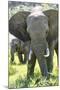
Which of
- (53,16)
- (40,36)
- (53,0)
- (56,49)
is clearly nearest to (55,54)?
(56,49)

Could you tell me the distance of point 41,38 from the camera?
77.4 inches

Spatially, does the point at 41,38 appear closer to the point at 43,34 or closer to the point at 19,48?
the point at 43,34

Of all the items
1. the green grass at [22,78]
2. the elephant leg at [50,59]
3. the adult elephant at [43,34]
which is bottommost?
the green grass at [22,78]

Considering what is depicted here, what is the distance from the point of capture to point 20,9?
76.2 inches

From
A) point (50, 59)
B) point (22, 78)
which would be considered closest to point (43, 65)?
point (50, 59)

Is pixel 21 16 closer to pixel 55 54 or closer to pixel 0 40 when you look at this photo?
pixel 0 40

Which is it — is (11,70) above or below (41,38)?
below

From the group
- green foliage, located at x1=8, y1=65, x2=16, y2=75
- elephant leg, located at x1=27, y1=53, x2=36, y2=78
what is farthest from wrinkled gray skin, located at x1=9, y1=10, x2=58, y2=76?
green foliage, located at x1=8, y1=65, x2=16, y2=75

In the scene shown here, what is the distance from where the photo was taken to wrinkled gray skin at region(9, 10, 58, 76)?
192 cm

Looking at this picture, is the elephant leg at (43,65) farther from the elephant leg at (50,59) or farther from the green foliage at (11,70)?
the green foliage at (11,70)

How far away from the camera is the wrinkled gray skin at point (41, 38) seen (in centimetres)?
192

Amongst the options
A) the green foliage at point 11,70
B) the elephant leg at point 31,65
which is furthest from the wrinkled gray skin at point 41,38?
the green foliage at point 11,70

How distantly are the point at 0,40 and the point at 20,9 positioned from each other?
13.1 inches

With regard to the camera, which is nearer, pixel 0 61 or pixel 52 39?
pixel 0 61
